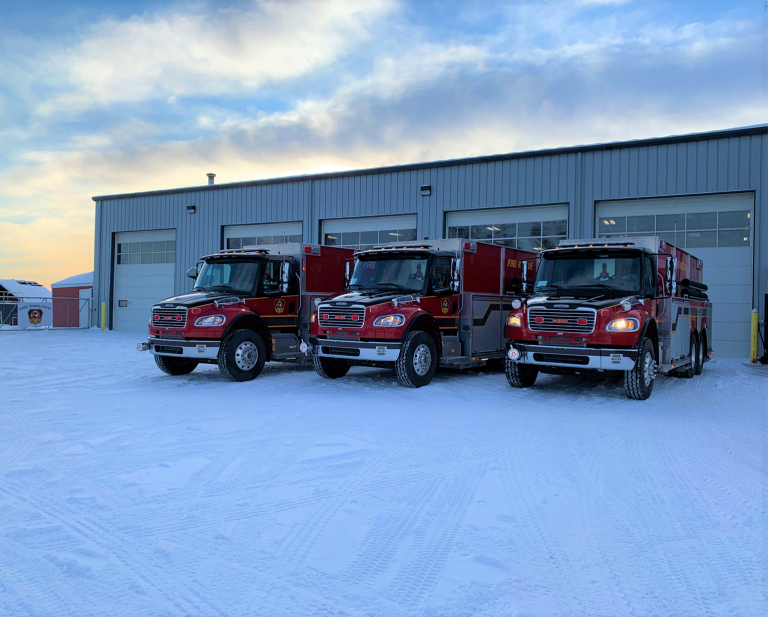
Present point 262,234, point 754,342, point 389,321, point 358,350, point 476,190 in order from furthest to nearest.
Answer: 1. point 262,234
2. point 476,190
3. point 754,342
4. point 358,350
5. point 389,321

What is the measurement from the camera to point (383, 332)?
1076cm

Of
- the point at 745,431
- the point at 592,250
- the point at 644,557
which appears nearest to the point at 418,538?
the point at 644,557

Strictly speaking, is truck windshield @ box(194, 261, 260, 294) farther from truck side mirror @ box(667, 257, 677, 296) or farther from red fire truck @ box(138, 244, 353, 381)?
truck side mirror @ box(667, 257, 677, 296)

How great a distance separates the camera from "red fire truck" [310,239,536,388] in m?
10.8

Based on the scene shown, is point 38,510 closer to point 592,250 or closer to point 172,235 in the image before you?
point 592,250

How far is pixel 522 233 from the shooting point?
20906 mm

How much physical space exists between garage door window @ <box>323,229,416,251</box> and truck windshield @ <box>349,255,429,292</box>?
1057cm

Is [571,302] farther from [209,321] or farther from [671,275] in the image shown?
[209,321]

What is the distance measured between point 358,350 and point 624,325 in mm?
4367

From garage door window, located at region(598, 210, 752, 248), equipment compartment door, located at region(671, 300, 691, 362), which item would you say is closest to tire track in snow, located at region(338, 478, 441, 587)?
equipment compartment door, located at region(671, 300, 691, 362)

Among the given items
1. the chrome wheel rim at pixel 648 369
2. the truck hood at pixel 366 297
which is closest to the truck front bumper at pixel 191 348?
the truck hood at pixel 366 297

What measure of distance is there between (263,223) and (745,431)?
21.6 meters

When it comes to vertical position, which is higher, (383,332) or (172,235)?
(172,235)

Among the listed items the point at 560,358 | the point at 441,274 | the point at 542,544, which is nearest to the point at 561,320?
the point at 560,358
